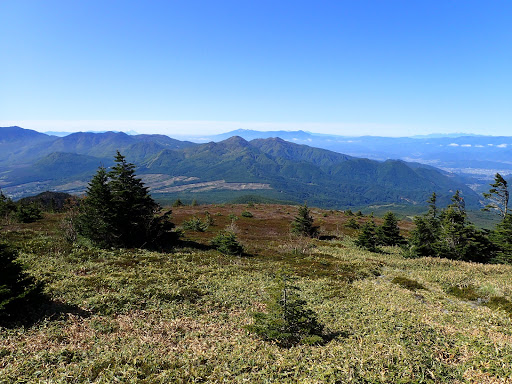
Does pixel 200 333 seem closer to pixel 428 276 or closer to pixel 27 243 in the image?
pixel 428 276

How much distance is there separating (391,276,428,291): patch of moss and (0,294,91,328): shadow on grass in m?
21.2

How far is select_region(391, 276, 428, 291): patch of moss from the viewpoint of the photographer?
19.8 metres

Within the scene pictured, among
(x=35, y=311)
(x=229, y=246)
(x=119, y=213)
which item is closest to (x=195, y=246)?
(x=229, y=246)

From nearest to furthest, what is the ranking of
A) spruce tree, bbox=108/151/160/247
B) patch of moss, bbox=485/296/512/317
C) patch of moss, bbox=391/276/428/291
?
patch of moss, bbox=485/296/512/317, patch of moss, bbox=391/276/428/291, spruce tree, bbox=108/151/160/247

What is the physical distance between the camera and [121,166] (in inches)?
1120

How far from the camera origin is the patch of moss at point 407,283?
65.0 feet

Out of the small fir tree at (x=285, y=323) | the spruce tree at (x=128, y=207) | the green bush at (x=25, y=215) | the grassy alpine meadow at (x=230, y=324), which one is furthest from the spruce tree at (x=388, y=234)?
the green bush at (x=25, y=215)

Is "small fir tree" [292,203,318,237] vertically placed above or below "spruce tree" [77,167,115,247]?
below

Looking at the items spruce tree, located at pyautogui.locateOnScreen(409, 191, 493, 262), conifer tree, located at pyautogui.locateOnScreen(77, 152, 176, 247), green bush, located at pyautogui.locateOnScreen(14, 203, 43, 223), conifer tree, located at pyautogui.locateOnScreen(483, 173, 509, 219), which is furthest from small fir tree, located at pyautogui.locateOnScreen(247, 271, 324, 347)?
green bush, located at pyautogui.locateOnScreen(14, 203, 43, 223)

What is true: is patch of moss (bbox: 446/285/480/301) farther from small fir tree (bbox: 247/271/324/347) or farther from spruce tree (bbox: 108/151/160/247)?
spruce tree (bbox: 108/151/160/247)

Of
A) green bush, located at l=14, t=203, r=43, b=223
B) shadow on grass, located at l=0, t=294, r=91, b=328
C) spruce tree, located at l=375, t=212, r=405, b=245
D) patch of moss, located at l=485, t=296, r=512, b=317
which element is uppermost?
shadow on grass, located at l=0, t=294, r=91, b=328

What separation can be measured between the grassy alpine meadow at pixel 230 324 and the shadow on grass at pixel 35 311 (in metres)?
0.08

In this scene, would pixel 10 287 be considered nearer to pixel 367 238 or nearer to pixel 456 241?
pixel 367 238

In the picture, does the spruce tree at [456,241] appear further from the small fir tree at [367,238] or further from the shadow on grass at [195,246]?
the shadow on grass at [195,246]
